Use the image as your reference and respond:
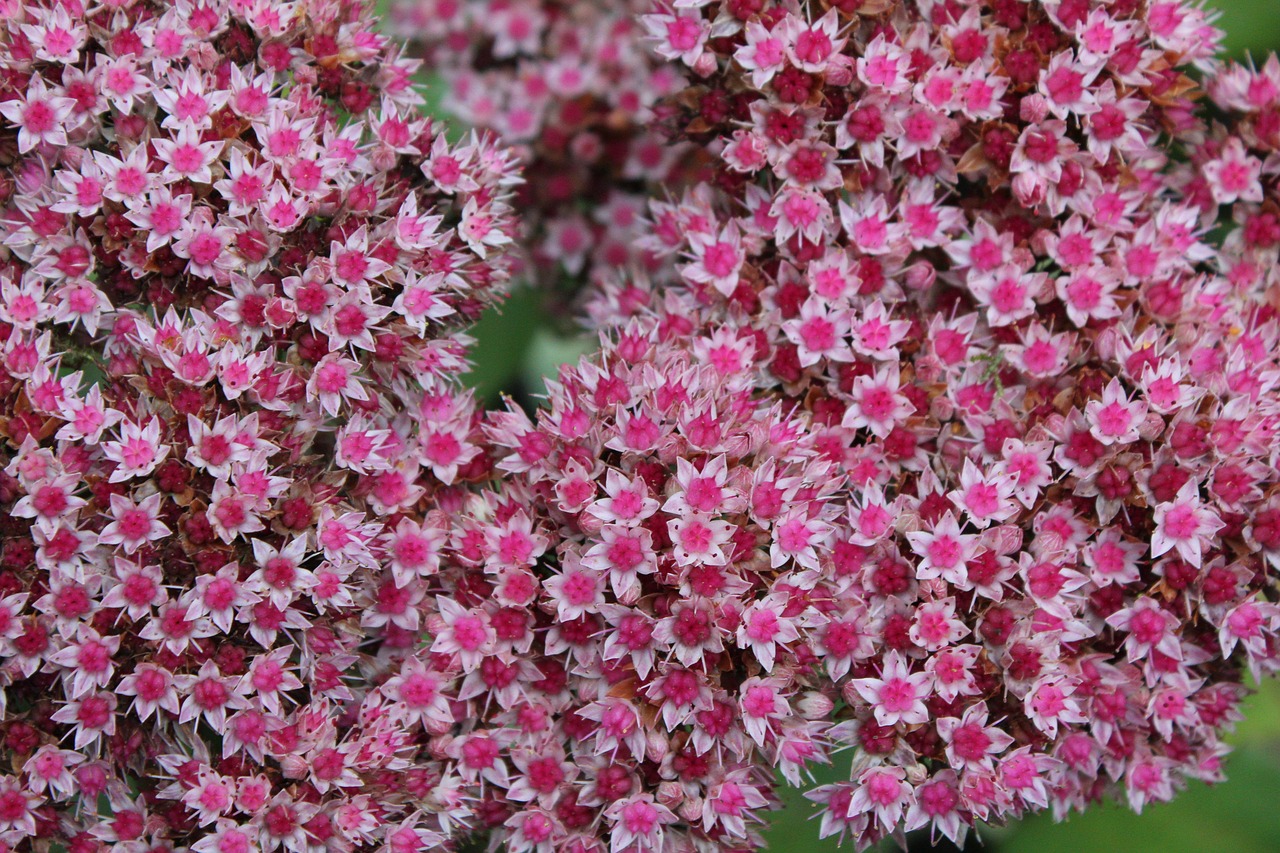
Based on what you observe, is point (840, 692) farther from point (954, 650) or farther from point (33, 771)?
point (33, 771)

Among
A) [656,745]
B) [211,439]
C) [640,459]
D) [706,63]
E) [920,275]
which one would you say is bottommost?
[656,745]

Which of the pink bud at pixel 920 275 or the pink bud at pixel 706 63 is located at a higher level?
the pink bud at pixel 706 63

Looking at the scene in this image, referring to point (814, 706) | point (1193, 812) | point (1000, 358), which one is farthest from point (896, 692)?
point (1193, 812)

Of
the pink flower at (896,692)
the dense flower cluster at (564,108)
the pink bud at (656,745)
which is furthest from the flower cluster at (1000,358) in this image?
the dense flower cluster at (564,108)

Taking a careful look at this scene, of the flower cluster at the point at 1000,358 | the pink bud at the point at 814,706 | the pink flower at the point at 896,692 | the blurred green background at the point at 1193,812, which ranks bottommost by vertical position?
the blurred green background at the point at 1193,812

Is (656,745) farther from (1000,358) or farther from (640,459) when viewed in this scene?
(1000,358)

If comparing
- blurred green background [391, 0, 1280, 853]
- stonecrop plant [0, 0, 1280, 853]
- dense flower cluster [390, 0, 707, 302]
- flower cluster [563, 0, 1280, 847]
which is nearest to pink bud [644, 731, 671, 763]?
stonecrop plant [0, 0, 1280, 853]

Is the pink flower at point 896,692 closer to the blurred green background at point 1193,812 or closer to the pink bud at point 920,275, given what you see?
the blurred green background at point 1193,812
